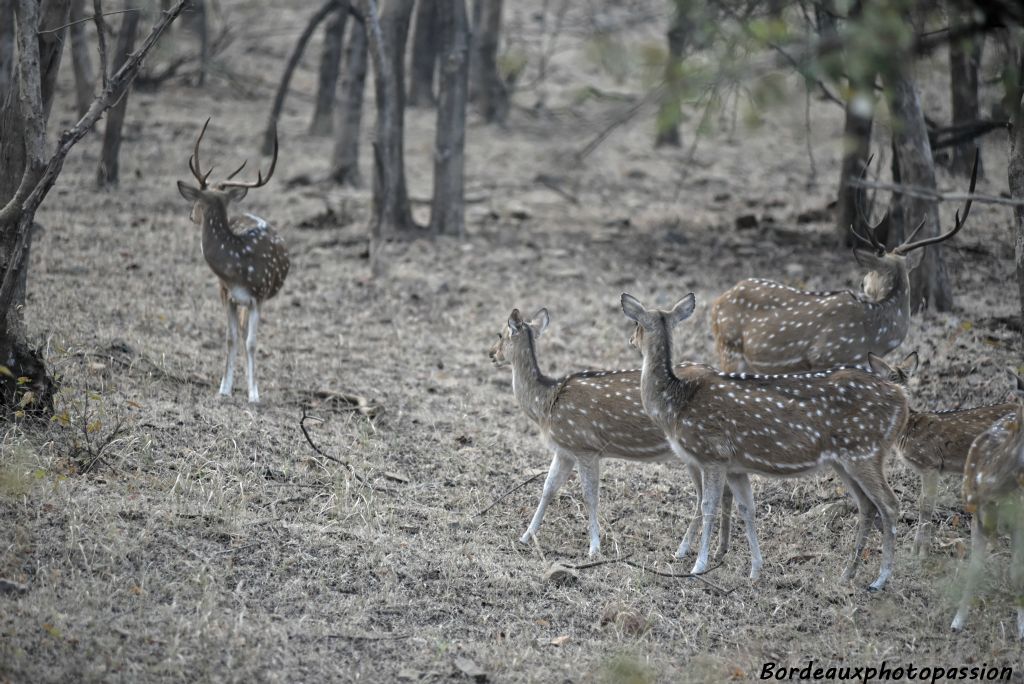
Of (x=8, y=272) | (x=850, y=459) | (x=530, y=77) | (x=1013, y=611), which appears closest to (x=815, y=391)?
(x=850, y=459)

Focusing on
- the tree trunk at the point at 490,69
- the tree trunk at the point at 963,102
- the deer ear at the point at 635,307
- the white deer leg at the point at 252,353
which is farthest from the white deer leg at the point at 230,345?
the tree trunk at the point at 490,69

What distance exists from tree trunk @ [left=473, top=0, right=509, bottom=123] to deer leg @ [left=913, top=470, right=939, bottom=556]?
17025mm

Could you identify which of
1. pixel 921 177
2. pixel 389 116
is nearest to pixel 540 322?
pixel 921 177

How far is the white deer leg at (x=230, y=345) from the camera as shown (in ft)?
31.7

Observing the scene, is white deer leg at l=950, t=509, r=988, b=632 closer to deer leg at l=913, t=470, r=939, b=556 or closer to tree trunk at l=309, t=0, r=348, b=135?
deer leg at l=913, t=470, r=939, b=556

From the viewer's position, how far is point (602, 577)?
7.06 m

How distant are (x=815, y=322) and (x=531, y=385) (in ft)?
7.82

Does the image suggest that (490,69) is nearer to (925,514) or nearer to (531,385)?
(531,385)

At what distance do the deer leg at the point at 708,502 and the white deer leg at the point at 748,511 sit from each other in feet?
0.92

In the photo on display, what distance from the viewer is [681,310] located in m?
7.79

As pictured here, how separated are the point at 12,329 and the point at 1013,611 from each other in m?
6.67

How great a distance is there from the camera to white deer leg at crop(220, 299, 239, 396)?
967 centimetres

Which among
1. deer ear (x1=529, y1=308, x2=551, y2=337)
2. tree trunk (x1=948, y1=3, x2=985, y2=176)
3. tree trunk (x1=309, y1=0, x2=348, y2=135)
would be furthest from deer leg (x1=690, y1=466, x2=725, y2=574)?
tree trunk (x1=309, y1=0, x2=348, y2=135)

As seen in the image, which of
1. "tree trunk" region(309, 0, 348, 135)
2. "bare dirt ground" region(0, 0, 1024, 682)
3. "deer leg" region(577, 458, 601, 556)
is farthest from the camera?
"tree trunk" region(309, 0, 348, 135)
